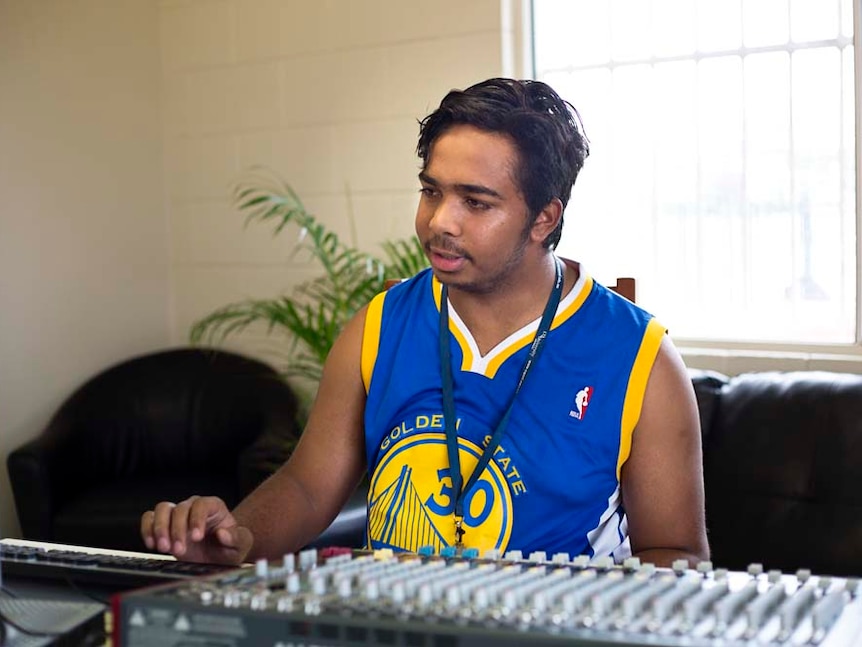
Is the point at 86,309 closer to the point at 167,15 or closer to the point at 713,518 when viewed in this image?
the point at 167,15

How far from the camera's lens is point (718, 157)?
143 inches

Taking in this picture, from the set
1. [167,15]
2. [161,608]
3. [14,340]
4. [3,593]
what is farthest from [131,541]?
[161,608]

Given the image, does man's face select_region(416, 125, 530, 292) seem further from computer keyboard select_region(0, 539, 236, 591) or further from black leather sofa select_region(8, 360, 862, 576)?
black leather sofa select_region(8, 360, 862, 576)

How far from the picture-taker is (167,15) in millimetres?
4699

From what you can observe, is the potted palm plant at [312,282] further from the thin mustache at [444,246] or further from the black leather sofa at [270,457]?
the thin mustache at [444,246]

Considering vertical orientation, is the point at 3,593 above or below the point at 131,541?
above

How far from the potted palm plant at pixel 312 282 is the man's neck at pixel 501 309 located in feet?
5.35

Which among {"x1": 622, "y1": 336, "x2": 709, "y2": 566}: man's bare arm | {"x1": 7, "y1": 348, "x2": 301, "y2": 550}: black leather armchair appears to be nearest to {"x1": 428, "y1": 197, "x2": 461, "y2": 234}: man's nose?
{"x1": 622, "y1": 336, "x2": 709, "y2": 566}: man's bare arm

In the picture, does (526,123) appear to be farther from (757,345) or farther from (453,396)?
(757,345)

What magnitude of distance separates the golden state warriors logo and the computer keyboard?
19.1 inches

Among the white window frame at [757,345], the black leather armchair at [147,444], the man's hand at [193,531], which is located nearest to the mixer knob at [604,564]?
the man's hand at [193,531]

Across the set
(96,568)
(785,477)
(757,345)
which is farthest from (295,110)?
(96,568)

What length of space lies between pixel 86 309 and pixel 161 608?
3.69 meters

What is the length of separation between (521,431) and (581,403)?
0.10m
